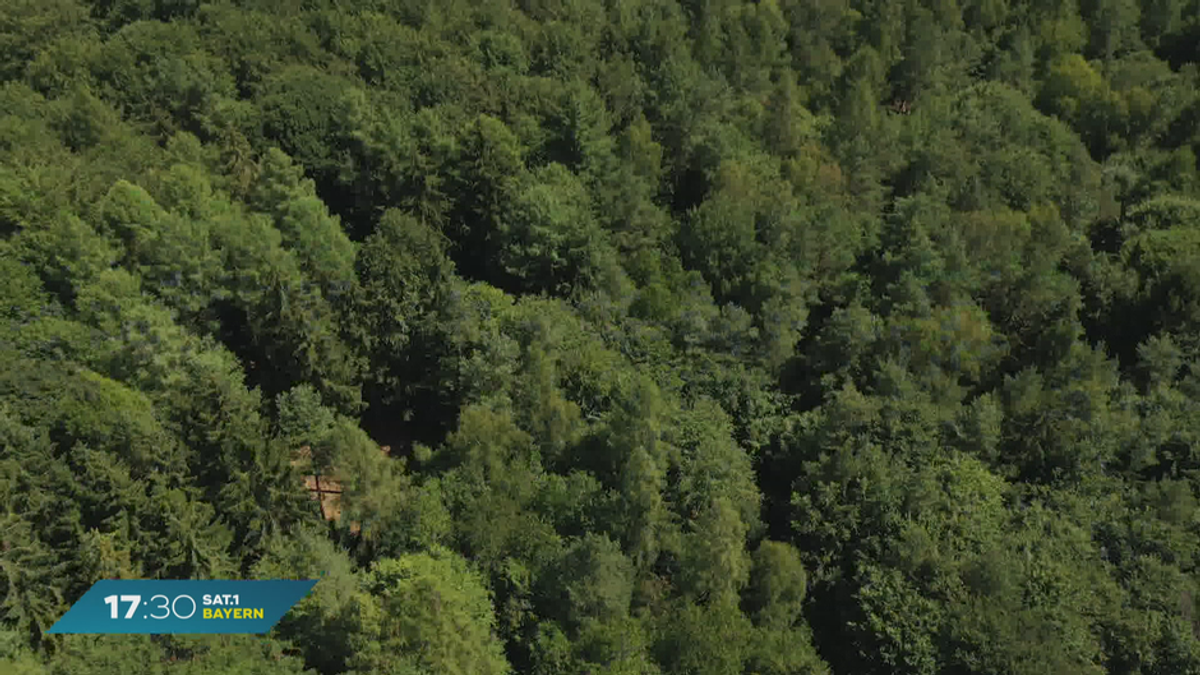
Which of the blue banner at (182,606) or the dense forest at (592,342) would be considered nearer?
the blue banner at (182,606)

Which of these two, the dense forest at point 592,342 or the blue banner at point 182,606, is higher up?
the dense forest at point 592,342

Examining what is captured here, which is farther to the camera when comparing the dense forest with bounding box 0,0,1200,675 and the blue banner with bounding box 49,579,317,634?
the dense forest with bounding box 0,0,1200,675

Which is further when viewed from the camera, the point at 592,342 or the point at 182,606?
the point at 592,342

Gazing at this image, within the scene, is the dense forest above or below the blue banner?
above

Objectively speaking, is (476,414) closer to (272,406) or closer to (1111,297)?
(272,406)

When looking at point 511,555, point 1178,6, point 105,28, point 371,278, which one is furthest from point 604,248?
point 1178,6

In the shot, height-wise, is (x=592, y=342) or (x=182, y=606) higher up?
(x=592, y=342)
